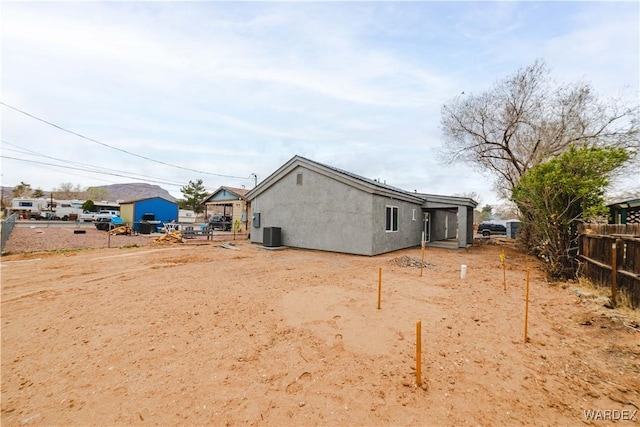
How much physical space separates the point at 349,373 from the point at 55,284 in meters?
8.33

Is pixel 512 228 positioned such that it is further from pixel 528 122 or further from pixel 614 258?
pixel 614 258

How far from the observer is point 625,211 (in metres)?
10.5

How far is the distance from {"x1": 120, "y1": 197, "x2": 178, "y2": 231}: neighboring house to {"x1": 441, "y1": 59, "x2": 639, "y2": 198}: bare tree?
94.2 ft

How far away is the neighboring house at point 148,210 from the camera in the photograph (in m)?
26.1

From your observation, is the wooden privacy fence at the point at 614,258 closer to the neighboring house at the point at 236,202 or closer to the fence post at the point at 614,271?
the fence post at the point at 614,271

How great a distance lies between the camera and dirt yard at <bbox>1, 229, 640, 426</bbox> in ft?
8.26

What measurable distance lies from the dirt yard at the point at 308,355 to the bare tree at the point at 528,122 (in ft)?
46.5

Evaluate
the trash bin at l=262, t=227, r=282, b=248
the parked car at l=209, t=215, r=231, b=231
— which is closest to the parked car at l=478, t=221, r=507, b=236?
the trash bin at l=262, t=227, r=282, b=248

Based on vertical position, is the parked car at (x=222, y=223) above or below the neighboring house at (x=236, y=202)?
below

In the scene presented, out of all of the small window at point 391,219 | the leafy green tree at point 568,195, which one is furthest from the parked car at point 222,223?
the leafy green tree at point 568,195

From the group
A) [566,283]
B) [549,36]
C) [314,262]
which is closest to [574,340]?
[566,283]

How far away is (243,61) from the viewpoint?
1366 centimetres

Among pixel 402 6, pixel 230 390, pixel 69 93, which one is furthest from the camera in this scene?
pixel 69 93

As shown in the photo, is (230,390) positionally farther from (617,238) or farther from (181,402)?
(617,238)
